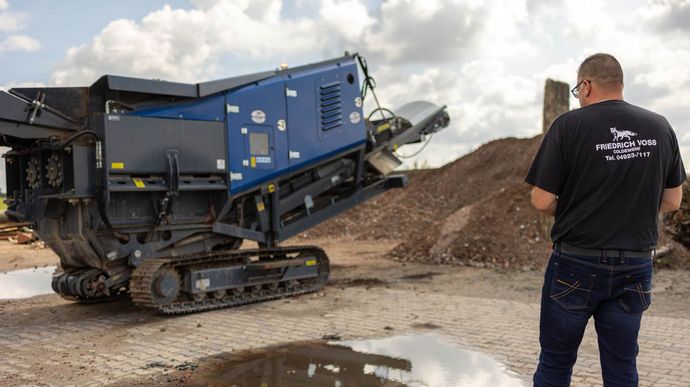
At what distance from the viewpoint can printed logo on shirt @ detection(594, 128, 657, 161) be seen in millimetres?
3316

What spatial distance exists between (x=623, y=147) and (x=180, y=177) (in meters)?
6.26

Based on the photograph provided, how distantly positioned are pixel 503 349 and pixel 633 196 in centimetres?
320

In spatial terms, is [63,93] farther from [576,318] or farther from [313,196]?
[576,318]

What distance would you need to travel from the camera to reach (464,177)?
2156cm

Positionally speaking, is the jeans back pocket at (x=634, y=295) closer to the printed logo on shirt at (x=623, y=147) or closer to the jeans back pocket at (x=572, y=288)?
the jeans back pocket at (x=572, y=288)

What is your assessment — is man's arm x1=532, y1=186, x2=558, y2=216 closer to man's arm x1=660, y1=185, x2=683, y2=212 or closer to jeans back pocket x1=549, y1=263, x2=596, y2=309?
jeans back pocket x1=549, y1=263, x2=596, y2=309

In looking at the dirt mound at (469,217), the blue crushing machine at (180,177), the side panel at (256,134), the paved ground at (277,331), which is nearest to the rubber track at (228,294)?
the blue crushing machine at (180,177)

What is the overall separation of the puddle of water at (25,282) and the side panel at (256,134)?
4223mm

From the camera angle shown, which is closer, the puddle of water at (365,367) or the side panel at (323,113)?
the puddle of water at (365,367)

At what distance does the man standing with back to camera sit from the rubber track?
5.66 meters

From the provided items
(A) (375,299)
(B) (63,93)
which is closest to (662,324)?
(A) (375,299)

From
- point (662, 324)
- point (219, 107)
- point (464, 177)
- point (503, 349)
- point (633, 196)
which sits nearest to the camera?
point (633, 196)

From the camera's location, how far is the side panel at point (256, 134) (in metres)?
9.03

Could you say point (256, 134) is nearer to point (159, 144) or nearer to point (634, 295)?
point (159, 144)
